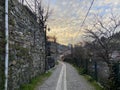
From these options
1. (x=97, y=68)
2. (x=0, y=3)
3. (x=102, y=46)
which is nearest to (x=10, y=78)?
(x=0, y=3)

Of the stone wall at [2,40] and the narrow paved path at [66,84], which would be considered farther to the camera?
the narrow paved path at [66,84]

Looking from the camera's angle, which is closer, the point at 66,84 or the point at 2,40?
the point at 2,40

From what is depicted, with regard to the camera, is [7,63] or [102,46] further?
[102,46]

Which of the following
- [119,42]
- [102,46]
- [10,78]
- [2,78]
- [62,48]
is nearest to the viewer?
[2,78]

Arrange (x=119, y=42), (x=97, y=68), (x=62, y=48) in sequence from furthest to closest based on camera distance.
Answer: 1. (x=62, y=48)
2. (x=119, y=42)
3. (x=97, y=68)

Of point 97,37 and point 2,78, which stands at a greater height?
point 97,37

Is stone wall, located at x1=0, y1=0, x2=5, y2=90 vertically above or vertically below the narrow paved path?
above

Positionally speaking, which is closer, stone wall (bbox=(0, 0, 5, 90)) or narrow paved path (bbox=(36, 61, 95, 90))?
stone wall (bbox=(0, 0, 5, 90))

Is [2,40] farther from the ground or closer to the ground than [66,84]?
farther from the ground

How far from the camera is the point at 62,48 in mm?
145125

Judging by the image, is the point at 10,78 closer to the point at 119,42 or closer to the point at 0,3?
the point at 0,3

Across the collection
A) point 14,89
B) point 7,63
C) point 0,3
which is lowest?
point 14,89

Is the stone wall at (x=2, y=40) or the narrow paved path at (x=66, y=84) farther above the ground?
the stone wall at (x=2, y=40)

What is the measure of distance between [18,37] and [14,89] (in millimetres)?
2246
